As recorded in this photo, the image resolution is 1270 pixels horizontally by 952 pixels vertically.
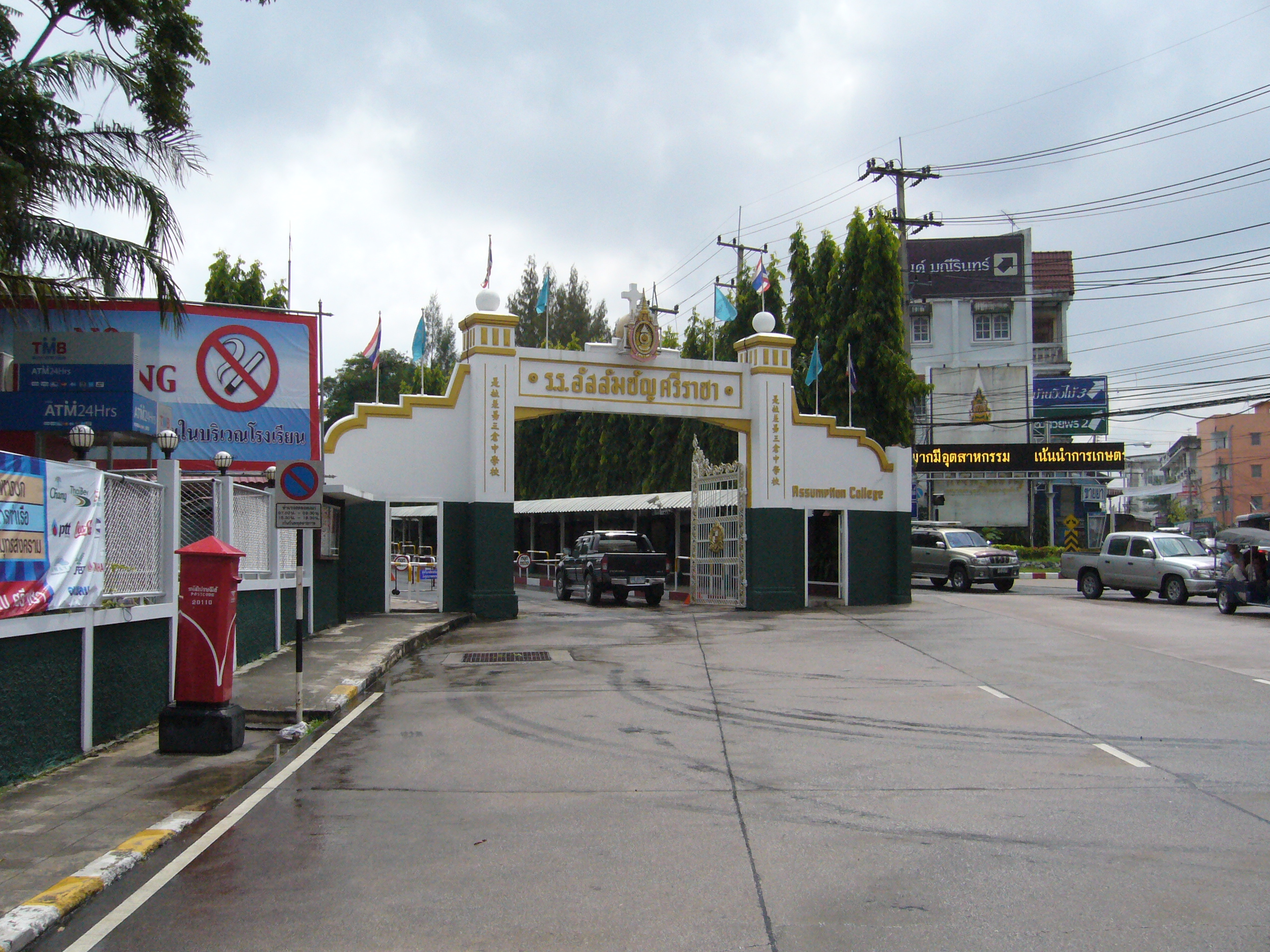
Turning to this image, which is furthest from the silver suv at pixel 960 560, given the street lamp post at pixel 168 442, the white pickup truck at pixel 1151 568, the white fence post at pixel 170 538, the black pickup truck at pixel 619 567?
the street lamp post at pixel 168 442

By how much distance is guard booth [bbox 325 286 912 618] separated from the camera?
21.8 meters

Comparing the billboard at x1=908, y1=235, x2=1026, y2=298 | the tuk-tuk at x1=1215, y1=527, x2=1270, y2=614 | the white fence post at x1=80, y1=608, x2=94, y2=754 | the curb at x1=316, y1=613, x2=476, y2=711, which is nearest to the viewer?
the white fence post at x1=80, y1=608, x2=94, y2=754

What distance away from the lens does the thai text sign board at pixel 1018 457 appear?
165 feet

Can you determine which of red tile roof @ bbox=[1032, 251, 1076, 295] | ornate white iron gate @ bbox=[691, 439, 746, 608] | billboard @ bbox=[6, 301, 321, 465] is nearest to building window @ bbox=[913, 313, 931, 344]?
red tile roof @ bbox=[1032, 251, 1076, 295]

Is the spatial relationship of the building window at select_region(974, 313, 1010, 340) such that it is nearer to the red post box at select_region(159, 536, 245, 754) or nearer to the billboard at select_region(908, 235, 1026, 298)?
the billboard at select_region(908, 235, 1026, 298)

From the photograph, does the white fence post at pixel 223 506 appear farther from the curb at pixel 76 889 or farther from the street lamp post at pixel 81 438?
the curb at pixel 76 889

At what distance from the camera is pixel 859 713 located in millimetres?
10672

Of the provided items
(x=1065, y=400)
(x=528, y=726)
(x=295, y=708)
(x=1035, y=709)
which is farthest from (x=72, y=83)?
(x=1065, y=400)

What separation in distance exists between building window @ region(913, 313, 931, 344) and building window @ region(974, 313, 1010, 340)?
8.63ft

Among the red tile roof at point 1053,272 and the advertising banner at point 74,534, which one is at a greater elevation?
the red tile roof at point 1053,272

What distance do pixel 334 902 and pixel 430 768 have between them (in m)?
3.07

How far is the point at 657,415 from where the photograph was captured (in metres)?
24.6

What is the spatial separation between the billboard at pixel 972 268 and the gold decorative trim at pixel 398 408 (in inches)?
1795

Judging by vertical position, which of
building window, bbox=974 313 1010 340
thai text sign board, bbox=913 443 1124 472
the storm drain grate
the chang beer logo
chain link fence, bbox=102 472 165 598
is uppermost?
building window, bbox=974 313 1010 340
